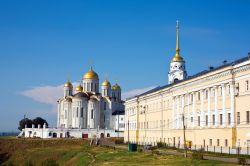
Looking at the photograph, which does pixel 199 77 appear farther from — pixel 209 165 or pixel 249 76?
pixel 209 165

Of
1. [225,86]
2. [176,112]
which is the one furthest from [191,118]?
[225,86]

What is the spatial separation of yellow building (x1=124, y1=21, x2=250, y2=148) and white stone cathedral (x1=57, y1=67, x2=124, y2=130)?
45257mm

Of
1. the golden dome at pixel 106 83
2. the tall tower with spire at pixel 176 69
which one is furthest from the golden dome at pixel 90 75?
the tall tower with spire at pixel 176 69

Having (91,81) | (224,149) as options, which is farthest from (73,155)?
(91,81)

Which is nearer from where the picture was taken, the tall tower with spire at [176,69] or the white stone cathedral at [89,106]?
the tall tower with spire at [176,69]

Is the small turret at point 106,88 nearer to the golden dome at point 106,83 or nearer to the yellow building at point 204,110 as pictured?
the golden dome at point 106,83

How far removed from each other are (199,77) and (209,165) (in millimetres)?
27330

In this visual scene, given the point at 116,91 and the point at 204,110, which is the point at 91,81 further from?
the point at 204,110

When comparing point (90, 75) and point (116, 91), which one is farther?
point (116, 91)

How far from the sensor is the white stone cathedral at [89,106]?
13675cm

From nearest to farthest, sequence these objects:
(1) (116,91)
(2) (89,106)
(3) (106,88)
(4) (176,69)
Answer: (4) (176,69) → (2) (89,106) → (3) (106,88) → (1) (116,91)

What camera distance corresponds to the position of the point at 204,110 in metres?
61.0

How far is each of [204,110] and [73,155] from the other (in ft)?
82.2

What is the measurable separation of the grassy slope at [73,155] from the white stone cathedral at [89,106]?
91.1 ft
